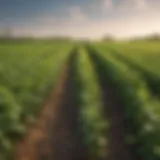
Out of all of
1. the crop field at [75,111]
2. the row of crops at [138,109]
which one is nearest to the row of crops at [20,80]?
the crop field at [75,111]

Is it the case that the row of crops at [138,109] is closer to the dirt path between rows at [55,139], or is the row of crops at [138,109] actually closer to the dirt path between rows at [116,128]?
the dirt path between rows at [116,128]

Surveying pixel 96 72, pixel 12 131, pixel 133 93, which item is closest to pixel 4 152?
pixel 12 131

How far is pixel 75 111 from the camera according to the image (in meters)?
2.32

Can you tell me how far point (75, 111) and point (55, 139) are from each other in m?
0.31

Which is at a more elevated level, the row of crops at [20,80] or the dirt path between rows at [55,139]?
the row of crops at [20,80]

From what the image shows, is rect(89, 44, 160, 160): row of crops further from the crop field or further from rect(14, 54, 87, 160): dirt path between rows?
rect(14, 54, 87, 160): dirt path between rows

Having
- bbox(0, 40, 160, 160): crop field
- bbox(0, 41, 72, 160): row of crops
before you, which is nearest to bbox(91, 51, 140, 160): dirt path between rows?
bbox(0, 40, 160, 160): crop field

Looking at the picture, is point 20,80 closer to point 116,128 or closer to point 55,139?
point 55,139

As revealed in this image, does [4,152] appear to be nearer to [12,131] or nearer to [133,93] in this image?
[12,131]

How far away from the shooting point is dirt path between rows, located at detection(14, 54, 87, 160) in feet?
6.57

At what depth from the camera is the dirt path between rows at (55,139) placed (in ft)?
6.57

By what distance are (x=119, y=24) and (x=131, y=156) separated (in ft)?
1.67

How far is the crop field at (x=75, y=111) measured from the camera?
2020mm

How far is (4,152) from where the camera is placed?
6.38 feet
